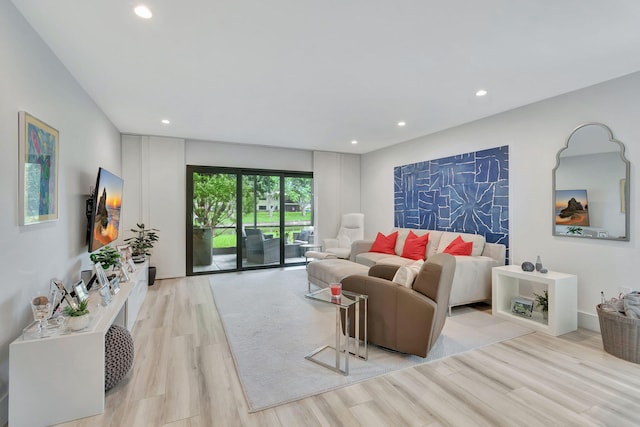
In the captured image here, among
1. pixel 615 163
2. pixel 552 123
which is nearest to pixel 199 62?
pixel 552 123

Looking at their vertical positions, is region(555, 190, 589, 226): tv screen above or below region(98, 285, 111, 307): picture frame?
above

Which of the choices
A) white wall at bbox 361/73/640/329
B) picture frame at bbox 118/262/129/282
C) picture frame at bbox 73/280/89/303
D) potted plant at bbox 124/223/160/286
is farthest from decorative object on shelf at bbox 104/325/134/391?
white wall at bbox 361/73/640/329

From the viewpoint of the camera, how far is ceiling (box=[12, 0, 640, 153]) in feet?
6.48

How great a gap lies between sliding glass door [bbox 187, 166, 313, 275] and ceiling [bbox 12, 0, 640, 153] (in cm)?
196

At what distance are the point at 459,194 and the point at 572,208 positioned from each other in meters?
1.50

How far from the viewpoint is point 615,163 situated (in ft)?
9.95

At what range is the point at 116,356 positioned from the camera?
2178mm

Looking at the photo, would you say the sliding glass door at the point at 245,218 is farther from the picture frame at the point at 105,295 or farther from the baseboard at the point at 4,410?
the baseboard at the point at 4,410

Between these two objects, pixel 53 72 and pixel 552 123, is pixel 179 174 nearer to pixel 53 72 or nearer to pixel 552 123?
pixel 53 72

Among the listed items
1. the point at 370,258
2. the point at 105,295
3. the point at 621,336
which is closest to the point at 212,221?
the point at 370,258

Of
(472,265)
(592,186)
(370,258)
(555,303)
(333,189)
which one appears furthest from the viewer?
(333,189)

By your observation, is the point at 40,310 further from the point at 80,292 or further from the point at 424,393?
the point at 424,393

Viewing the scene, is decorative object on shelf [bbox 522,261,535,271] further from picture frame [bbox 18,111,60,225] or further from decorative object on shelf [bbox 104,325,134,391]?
picture frame [bbox 18,111,60,225]

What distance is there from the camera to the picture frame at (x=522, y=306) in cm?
347
